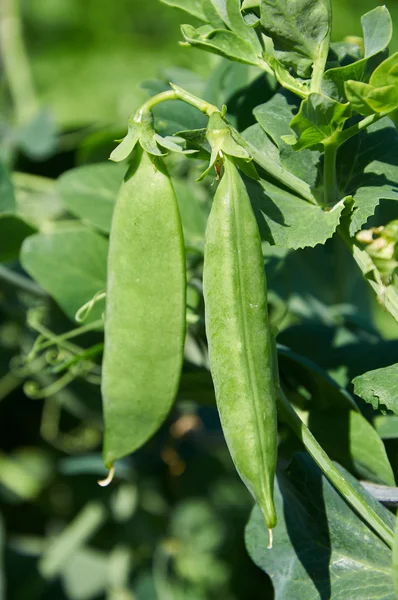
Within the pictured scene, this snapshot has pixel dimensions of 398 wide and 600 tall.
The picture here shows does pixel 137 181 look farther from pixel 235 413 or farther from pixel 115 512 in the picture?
pixel 115 512

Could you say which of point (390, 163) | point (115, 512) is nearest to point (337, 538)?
point (390, 163)

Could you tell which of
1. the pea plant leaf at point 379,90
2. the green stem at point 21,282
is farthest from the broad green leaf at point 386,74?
the green stem at point 21,282

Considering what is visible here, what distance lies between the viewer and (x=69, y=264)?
82 centimetres

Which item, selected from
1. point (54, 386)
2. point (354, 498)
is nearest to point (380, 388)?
point (354, 498)

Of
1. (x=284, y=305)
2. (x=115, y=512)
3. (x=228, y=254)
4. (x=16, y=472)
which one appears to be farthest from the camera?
(x=16, y=472)

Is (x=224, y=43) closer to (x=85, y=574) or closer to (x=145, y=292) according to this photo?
(x=145, y=292)

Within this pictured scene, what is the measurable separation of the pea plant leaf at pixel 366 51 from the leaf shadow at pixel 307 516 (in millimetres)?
308

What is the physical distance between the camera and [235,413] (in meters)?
0.51

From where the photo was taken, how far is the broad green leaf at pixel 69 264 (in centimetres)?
80

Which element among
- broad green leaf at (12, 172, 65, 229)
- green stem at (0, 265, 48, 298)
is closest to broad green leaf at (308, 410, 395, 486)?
green stem at (0, 265, 48, 298)

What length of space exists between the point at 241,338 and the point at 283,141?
0.58 ft

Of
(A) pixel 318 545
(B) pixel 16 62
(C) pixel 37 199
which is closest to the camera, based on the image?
(A) pixel 318 545

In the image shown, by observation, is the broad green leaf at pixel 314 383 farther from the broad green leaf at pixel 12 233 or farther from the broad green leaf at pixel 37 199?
the broad green leaf at pixel 37 199

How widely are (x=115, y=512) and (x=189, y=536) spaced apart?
0.16 meters
